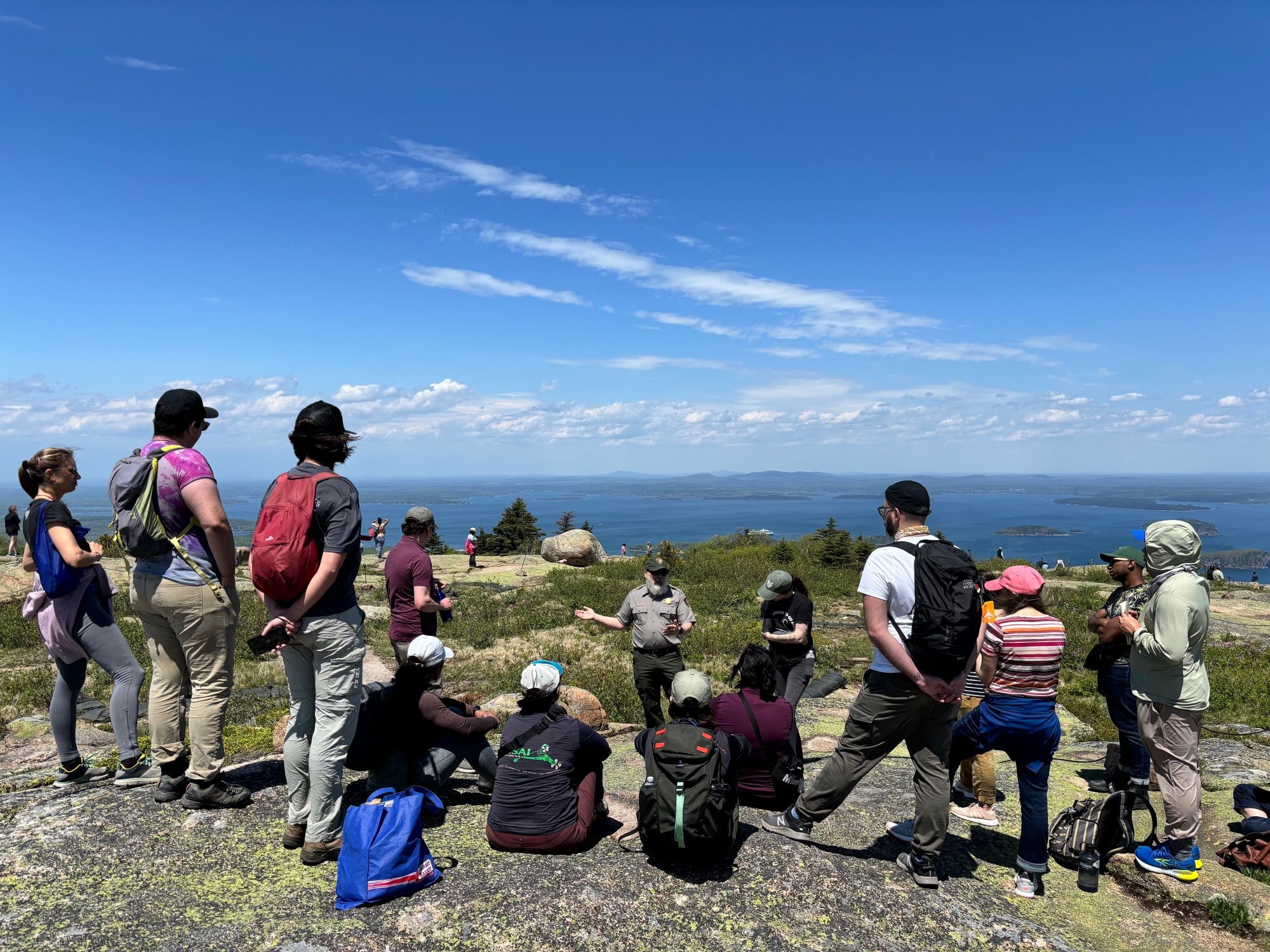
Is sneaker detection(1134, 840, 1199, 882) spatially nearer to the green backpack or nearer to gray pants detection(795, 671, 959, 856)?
gray pants detection(795, 671, 959, 856)

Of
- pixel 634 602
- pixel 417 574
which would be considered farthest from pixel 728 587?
pixel 417 574

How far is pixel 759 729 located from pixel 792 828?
27.0 inches

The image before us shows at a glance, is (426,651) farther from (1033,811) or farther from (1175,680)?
(1175,680)

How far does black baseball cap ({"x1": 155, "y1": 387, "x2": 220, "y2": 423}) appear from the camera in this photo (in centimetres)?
414

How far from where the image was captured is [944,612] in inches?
151

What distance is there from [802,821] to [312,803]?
10.3 feet

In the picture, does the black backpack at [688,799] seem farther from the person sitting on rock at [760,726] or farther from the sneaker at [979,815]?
the sneaker at [979,815]

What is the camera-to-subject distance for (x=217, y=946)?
3.37 metres

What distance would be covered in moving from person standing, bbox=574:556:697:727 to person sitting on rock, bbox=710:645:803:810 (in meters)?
1.60

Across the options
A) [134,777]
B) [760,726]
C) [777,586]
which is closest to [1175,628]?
[760,726]

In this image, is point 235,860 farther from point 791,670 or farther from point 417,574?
point 791,670

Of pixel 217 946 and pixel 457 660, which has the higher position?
pixel 217 946

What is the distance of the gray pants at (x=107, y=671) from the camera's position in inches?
188

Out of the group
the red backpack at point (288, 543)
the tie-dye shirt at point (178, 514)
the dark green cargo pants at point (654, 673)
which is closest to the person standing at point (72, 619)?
the tie-dye shirt at point (178, 514)
